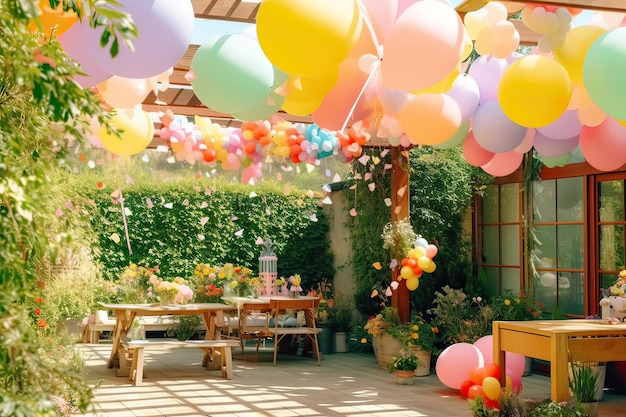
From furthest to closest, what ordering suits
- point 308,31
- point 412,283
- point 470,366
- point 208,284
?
point 208,284
point 412,283
point 470,366
point 308,31

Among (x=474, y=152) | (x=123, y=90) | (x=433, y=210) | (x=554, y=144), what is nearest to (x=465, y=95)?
(x=474, y=152)

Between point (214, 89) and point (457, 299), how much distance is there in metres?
5.18

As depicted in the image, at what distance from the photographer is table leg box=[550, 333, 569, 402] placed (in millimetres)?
5066

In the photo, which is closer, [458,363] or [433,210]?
[458,363]

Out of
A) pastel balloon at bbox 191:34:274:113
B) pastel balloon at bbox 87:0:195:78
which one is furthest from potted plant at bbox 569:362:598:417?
pastel balloon at bbox 87:0:195:78

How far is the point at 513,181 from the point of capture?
9008 millimetres

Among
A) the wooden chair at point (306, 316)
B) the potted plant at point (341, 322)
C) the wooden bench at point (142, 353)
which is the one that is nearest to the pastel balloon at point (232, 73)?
the wooden bench at point (142, 353)

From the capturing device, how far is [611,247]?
7.63m

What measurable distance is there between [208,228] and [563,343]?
23.3 ft

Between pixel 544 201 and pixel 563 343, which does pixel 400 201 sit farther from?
pixel 563 343

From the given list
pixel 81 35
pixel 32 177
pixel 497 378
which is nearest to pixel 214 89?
pixel 81 35

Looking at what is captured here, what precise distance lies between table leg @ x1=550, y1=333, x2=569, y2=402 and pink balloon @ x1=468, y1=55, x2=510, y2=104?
5.11 feet

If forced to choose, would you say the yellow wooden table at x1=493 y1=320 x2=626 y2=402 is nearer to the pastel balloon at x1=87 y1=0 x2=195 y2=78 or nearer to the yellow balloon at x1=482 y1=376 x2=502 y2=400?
the yellow balloon at x1=482 y1=376 x2=502 y2=400

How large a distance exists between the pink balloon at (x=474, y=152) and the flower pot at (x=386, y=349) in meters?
3.39
